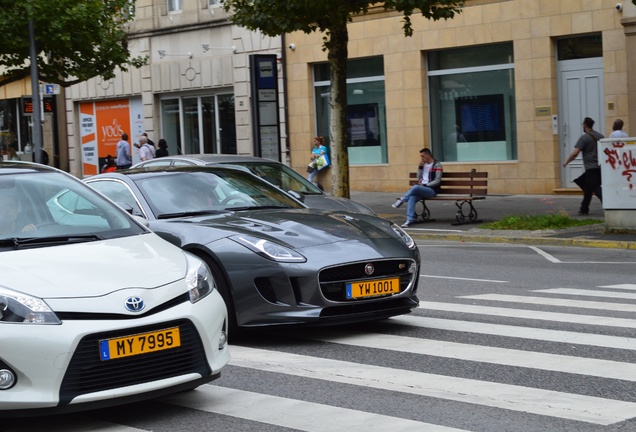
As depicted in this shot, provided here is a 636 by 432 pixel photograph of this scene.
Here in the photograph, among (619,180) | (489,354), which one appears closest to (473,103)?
(619,180)

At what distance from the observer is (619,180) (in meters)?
17.8

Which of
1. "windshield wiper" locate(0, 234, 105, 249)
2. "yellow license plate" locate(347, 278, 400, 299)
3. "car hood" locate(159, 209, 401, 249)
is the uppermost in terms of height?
"windshield wiper" locate(0, 234, 105, 249)

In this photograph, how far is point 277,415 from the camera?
6371 mm

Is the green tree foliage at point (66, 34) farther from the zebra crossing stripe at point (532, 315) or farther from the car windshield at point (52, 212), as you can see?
the car windshield at point (52, 212)

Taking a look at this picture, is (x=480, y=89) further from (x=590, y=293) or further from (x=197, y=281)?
(x=197, y=281)

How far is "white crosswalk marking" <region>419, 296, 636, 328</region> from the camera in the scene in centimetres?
935

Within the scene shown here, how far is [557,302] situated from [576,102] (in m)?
15.3

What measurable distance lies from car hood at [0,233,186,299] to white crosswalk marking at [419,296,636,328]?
401cm

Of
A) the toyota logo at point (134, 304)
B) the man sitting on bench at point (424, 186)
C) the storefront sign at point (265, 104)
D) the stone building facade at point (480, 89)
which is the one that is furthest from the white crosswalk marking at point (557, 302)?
the storefront sign at point (265, 104)

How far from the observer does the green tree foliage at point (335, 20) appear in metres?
20.6

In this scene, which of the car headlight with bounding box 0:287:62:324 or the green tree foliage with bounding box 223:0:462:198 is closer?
the car headlight with bounding box 0:287:62:324

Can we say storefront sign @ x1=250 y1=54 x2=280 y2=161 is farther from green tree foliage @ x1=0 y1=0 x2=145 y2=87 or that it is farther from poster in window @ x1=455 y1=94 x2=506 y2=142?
green tree foliage @ x1=0 y1=0 x2=145 y2=87

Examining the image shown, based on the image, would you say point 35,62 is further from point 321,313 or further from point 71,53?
point 321,313

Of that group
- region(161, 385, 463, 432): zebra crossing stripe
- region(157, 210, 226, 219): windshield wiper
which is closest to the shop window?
region(157, 210, 226, 219): windshield wiper
